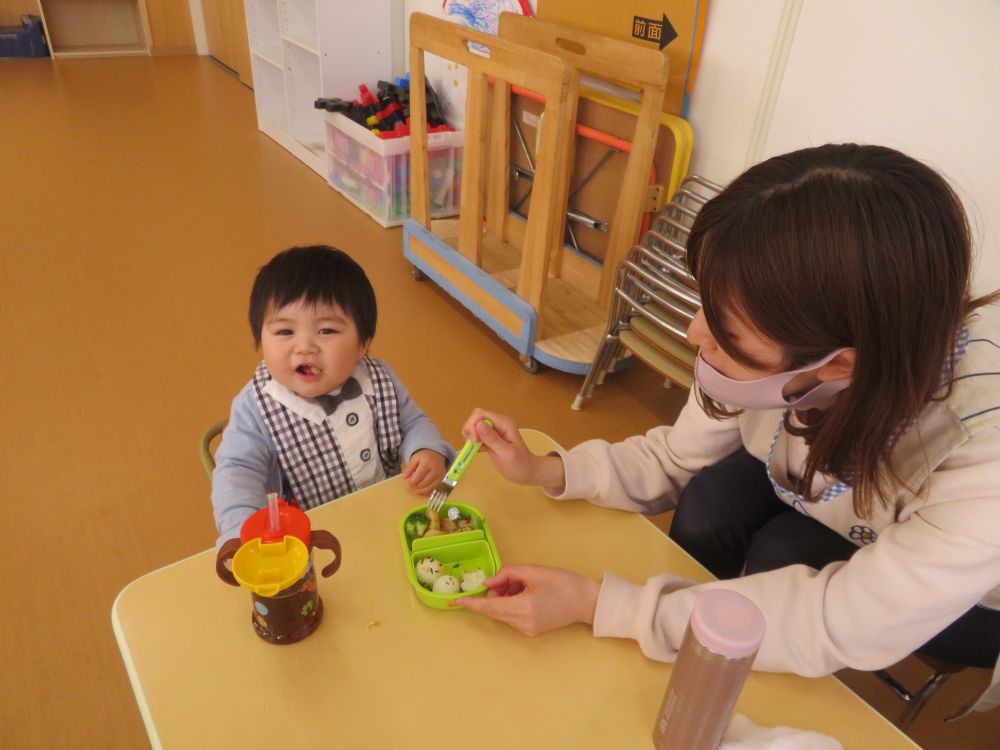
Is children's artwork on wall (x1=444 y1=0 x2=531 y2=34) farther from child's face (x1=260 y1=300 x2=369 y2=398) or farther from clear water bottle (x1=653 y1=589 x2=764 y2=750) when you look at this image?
clear water bottle (x1=653 y1=589 x2=764 y2=750)

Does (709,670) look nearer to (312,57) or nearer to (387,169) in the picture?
(387,169)

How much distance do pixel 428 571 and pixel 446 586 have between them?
0.11 ft

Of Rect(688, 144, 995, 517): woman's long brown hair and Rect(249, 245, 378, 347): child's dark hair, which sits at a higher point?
Rect(688, 144, 995, 517): woman's long brown hair

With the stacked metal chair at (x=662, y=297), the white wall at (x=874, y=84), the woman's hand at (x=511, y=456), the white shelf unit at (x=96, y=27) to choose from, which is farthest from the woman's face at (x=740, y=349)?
the white shelf unit at (x=96, y=27)

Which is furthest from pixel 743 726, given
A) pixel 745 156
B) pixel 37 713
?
pixel 745 156

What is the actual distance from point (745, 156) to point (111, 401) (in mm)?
1997

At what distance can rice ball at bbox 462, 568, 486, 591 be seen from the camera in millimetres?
783

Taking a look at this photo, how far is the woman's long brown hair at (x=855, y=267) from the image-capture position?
63 centimetres

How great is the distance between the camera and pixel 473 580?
0.79 metres

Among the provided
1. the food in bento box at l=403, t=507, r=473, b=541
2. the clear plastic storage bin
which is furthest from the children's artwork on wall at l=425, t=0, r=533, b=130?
the food in bento box at l=403, t=507, r=473, b=541

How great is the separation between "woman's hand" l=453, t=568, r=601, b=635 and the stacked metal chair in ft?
3.30

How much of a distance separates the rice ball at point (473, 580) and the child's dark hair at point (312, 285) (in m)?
0.45

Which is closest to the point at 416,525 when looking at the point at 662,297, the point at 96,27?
the point at 662,297

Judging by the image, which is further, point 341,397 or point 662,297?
point 662,297
